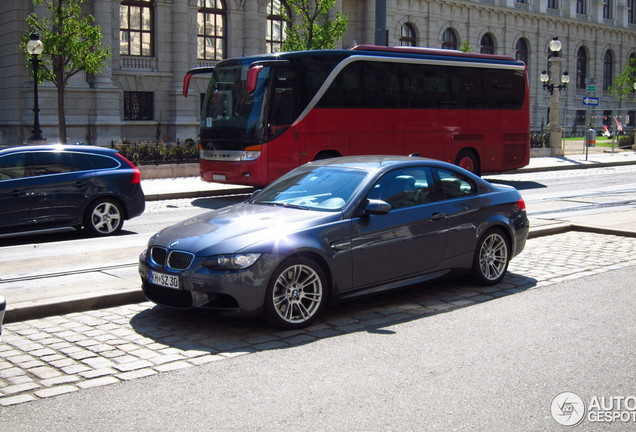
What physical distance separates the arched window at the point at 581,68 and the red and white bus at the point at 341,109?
4633cm

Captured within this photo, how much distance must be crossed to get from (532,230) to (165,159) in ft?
53.9

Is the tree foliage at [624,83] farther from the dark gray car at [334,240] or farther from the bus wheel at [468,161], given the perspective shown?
the dark gray car at [334,240]

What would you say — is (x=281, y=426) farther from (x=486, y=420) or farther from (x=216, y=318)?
(x=216, y=318)

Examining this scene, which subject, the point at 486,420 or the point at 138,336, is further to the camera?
the point at 138,336

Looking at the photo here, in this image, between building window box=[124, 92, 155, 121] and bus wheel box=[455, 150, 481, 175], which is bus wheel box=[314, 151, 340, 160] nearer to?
bus wheel box=[455, 150, 481, 175]

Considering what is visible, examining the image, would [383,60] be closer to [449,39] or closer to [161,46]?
[161,46]

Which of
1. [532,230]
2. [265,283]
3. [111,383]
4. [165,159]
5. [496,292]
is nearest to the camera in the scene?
[111,383]

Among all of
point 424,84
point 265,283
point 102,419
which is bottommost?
point 102,419

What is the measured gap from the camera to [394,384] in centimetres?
564

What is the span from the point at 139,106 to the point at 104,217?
82.1ft

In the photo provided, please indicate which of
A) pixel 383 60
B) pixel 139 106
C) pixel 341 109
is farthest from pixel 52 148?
pixel 139 106

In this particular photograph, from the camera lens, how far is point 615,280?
30.1ft

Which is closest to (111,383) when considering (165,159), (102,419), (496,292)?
(102,419)

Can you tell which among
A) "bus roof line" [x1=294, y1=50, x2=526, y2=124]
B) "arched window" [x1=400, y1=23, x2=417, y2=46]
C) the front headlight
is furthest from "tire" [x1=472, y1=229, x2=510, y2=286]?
"arched window" [x1=400, y1=23, x2=417, y2=46]
